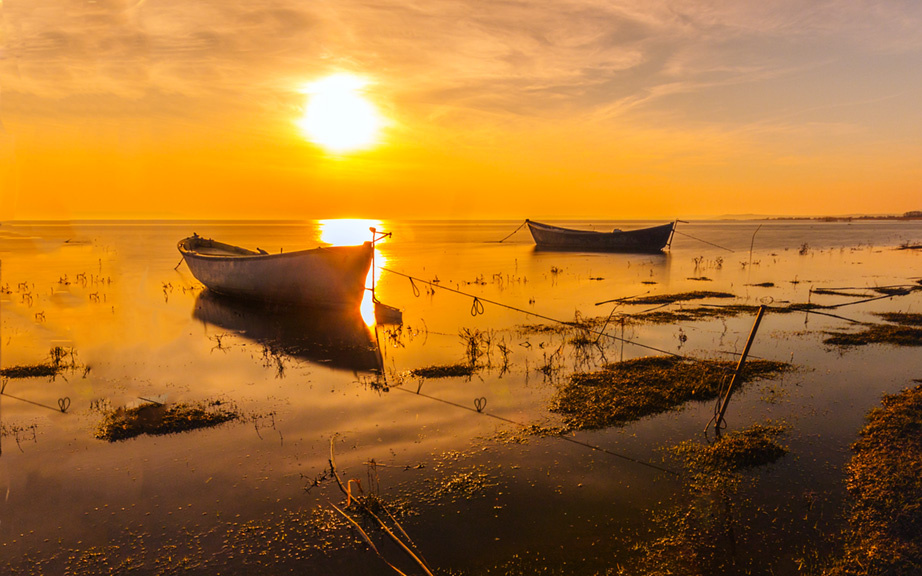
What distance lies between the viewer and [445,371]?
12086mm

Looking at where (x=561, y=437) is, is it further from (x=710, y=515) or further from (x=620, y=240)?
(x=620, y=240)

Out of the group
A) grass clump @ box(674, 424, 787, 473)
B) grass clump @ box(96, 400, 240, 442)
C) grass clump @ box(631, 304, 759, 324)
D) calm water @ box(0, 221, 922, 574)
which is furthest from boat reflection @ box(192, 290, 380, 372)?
grass clump @ box(631, 304, 759, 324)

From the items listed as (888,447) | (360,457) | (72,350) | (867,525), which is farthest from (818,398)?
(72,350)

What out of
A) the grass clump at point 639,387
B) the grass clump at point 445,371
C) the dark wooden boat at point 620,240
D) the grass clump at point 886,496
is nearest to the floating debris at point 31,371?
the grass clump at point 445,371

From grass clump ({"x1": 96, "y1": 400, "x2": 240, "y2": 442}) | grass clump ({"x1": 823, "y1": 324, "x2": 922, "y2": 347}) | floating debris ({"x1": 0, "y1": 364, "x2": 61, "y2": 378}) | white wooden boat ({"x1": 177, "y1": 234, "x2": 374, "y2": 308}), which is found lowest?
grass clump ({"x1": 96, "y1": 400, "x2": 240, "y2": 442})

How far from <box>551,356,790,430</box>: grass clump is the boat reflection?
17.3 ft

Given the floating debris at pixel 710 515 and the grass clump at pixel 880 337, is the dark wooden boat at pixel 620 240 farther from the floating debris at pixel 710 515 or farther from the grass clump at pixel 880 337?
the floating debris at pixel 710 515

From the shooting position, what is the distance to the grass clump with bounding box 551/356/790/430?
9.20 m

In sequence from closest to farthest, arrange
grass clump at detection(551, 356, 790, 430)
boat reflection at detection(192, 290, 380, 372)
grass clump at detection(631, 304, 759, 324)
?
grass clump at detection(551, 356, 790, 430) → boat reflection at detection(192, 290, 380, 372) → grass clump at detection(631, 304, 759, 324)

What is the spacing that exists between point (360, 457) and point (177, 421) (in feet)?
12.9

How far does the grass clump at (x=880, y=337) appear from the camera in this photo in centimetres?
1383

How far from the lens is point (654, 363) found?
12117 mm

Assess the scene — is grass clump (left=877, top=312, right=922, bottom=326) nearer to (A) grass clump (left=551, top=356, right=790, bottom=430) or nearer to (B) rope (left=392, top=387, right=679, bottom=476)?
(A) grass clump (left=551, top=356, right=790, bottom=430)

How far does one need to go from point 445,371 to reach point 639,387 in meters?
4.49
